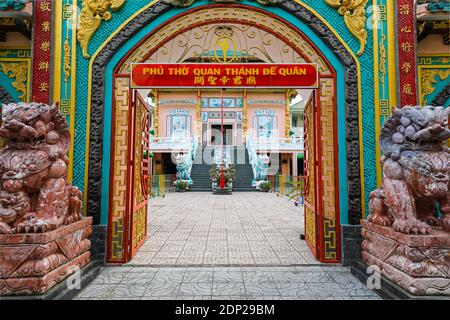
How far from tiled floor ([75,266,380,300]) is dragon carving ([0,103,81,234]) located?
2.61ft

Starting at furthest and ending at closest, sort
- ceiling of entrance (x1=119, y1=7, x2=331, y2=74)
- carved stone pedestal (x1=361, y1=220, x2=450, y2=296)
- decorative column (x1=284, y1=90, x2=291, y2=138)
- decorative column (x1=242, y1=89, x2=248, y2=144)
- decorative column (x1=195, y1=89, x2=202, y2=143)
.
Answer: decorative column (x1=284, y1=90, x2=291, y2=138) < decorative column (x1=242, y1=89, x2=248, y2=144) < decorative column (x1=195, y1=89, x2=202, y2=143) < ceiling of entrance (x1=119, y1=7, x2=331, y2=74) < carved stone pedestal (x1=361, y1=220, x2=450, y2=296)

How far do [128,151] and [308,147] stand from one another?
2489 mm

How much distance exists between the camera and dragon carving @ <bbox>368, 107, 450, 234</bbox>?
2225 mm

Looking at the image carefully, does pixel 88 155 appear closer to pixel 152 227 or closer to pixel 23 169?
pixel 23 169

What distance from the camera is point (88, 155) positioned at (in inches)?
122

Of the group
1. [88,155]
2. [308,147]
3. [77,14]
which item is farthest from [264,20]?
[88,155]

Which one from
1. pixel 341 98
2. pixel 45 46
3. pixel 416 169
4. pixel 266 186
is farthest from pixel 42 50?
pixel 266 186

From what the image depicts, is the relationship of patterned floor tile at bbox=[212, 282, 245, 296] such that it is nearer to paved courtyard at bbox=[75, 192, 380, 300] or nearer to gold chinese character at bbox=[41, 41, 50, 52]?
paved courtyard at bbox=[75, 192, 380, 300]

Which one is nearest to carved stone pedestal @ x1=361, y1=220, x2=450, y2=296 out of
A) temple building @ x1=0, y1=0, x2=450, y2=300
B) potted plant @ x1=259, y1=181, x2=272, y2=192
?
temple building @ x1=0, y1=0, x2=450, y2=300

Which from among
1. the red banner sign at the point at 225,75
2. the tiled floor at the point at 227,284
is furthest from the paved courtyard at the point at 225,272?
the red banner sign at the point at 225,75

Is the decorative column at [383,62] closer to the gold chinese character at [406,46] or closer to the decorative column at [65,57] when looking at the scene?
the gold chinese character at [406,46]

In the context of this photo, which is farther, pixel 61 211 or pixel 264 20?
pixel 264 20

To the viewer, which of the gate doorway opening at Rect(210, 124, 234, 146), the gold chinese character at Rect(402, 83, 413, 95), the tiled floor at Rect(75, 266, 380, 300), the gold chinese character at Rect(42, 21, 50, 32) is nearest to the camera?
the tiled floor at Rect(75, 266, 380, 300)
